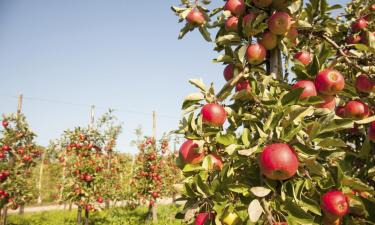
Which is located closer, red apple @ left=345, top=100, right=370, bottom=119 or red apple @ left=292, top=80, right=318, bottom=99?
red apple @ left=292, top=80, right=318, bottom=99

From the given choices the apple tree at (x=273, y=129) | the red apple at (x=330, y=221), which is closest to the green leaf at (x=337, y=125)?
the apple tree at (x=273, y=129)

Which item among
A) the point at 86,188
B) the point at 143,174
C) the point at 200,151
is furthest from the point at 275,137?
the point at 143,174

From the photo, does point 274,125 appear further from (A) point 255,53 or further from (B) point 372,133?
(B) point 372,133

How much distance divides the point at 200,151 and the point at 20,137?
12.2 m

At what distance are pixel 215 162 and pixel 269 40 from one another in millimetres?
773

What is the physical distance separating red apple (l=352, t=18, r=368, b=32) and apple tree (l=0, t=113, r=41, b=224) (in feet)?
37.5

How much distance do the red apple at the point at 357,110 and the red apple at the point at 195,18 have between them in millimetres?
1071

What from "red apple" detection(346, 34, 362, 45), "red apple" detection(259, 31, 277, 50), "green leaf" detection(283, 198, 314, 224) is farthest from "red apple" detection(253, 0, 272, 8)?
"red apple" detection(346, 34, 362, 45)

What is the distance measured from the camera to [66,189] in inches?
429

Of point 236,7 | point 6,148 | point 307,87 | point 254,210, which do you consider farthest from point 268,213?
point 6,148

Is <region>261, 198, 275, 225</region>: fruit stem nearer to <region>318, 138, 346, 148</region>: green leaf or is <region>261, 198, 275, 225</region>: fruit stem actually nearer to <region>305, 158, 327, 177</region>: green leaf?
<region>305, 158, 327, 177</region>: green leaf

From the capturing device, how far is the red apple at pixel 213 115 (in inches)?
64.8

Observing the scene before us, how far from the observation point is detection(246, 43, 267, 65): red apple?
1.76 meters

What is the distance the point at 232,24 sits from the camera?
1.97m
